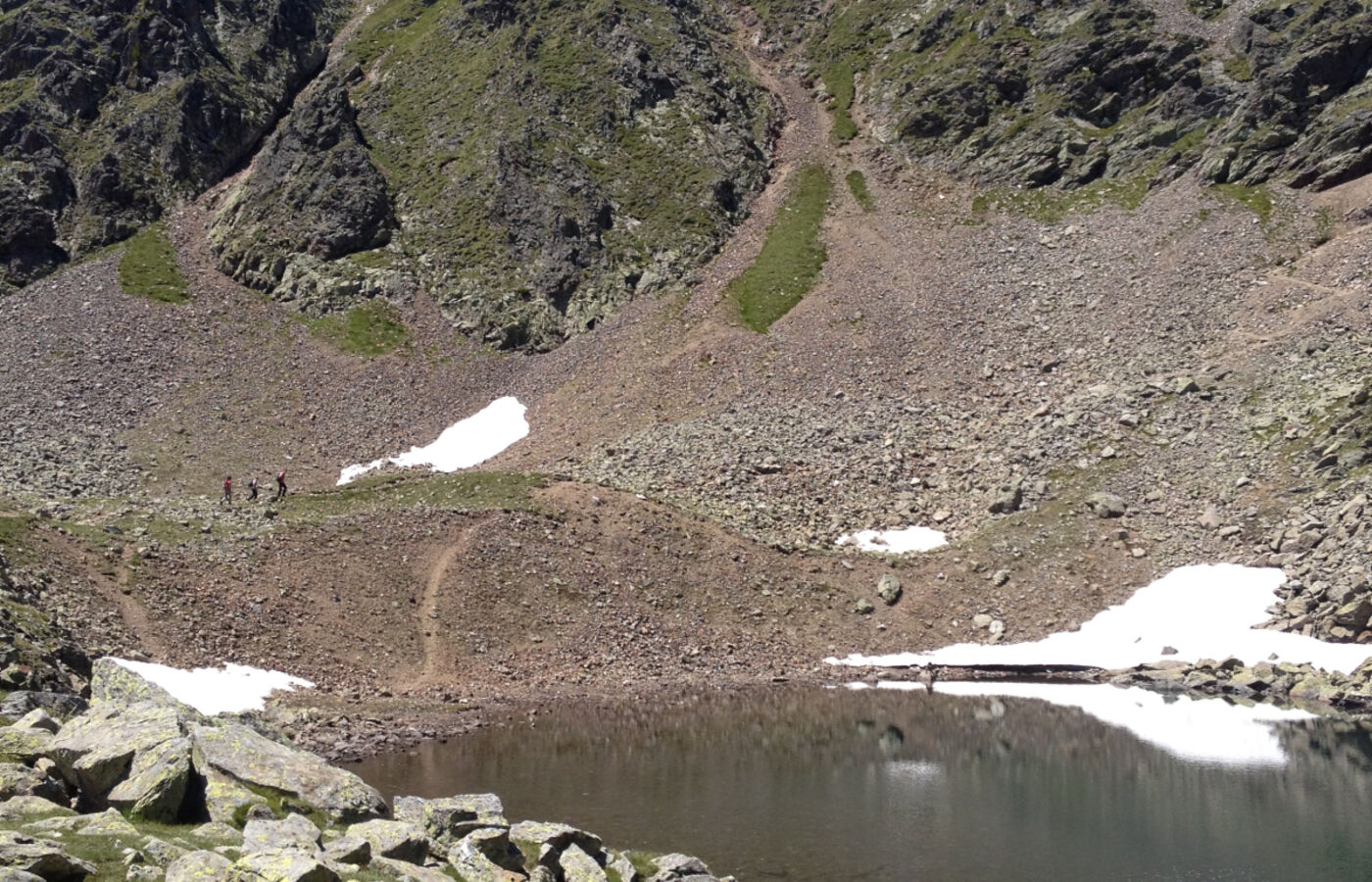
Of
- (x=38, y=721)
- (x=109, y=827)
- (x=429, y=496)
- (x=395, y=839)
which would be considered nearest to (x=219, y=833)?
(x=109, y=827)

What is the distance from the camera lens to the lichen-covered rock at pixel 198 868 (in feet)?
42.3

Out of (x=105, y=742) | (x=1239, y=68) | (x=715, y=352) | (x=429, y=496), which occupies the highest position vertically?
(x=1239, y=68)

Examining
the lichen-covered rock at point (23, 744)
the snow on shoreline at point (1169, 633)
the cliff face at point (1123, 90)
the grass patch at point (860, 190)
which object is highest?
the cliff face at point (1123, 90)

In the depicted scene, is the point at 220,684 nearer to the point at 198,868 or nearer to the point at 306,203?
the point at 198,868

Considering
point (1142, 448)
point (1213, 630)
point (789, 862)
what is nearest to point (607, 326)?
point (1142, 448)

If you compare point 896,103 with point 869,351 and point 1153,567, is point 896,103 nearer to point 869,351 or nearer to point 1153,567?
point 869,351

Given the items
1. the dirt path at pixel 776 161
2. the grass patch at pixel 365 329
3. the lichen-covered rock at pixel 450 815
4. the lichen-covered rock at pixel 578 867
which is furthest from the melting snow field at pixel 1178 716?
the grass patch at pixel 365 329

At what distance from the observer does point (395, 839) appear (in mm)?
17219

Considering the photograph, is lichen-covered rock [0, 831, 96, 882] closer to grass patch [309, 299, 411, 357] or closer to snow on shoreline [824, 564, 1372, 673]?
snow on shoreline [824, 564, 1372, 673]

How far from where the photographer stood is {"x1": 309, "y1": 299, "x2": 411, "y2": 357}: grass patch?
8044 centimetres

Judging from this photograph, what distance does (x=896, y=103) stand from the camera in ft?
358

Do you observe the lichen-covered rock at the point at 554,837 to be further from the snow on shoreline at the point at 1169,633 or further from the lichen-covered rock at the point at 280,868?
the snow on shoreline at the point at 1169,633

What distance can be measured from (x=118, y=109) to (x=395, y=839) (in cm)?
10528

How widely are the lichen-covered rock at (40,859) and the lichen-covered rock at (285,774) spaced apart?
4966 mm
